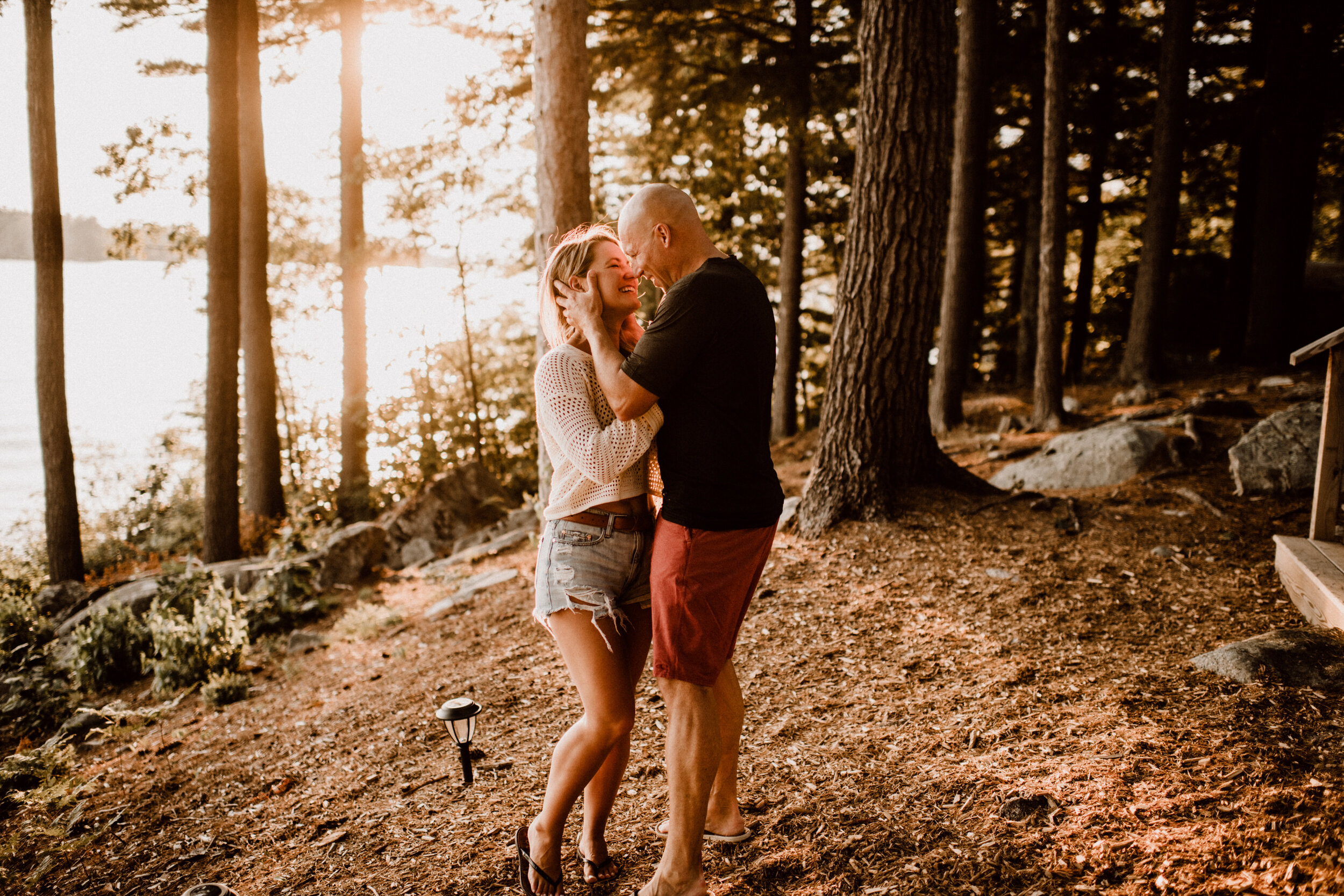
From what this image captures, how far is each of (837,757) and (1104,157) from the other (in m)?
13.7

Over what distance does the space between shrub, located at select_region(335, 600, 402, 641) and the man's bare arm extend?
209 inches

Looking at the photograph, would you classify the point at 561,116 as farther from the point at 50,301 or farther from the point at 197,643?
the point at 50,301

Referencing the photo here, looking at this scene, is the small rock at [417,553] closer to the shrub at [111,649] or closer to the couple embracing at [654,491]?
the shrub at [111,649]

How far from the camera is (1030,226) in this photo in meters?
13.0

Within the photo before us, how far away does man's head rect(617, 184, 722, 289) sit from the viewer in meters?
2.48

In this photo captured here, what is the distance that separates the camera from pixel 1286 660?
3250mm

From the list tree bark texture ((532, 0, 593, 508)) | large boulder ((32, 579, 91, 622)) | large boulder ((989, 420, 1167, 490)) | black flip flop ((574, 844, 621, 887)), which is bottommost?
large boulder ((32, 579, 91, 622))

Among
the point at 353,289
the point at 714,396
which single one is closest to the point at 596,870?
the point at 714,396

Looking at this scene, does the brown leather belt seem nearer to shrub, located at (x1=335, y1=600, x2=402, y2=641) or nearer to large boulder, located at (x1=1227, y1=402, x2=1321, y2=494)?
shrub, located at (x1=335, y1=600, x2=402, y2=641)

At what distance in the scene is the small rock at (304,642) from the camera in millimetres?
6984

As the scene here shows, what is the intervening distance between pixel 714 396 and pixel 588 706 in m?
1.05

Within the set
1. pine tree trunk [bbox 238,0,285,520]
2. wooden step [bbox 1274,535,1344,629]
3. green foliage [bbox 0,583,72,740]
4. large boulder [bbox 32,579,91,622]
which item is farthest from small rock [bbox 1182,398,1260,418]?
large boulder [bbox 32,579,91,622]

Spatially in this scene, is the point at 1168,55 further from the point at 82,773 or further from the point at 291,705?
the point at 82,773

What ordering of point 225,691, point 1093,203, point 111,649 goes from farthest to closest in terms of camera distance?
point 1093,203
point 111,649
point 225,691
